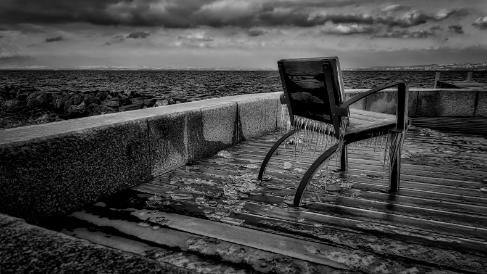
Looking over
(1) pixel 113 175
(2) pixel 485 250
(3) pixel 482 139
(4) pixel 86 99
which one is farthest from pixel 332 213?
(4) pixel 86 99

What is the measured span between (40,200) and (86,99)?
45.9 feet

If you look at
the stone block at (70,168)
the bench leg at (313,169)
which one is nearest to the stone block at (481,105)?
the bench leg at (313,169)

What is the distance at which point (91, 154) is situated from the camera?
2301 millimetres

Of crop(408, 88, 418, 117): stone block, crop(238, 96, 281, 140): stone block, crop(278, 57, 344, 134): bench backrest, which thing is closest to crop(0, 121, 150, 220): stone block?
crop(278, 57, 344, 134): bench backrest

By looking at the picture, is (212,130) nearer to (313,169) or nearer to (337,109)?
(313,169)

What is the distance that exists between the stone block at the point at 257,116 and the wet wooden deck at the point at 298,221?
3.83 feet

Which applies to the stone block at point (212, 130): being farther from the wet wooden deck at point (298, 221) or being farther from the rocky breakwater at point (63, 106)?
the rocky breakwater at point (63, 106)

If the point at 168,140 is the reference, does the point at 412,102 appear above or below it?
above

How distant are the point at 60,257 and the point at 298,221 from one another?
1.51 m

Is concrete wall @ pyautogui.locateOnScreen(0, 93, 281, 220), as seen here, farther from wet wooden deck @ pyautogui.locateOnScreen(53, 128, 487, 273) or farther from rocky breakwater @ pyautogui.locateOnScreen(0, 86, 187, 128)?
rocky breakwater @ pyautogui.locateOnScreen(0, 86, 187, 128)

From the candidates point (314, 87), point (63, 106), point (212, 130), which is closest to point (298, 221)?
point (314, 87)

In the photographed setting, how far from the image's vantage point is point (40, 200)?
200 centimetres

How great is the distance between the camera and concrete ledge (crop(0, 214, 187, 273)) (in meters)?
0.89

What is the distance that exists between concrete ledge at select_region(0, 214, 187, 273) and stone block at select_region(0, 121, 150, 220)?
0.92 m
